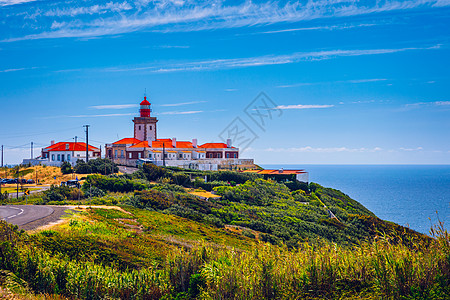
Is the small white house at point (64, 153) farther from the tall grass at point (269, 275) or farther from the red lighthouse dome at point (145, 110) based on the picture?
the tall grass at point (269, 275)

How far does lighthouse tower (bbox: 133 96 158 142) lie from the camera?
7206cm

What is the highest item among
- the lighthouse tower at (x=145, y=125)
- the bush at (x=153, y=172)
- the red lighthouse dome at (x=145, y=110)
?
the red lighthouse dome at (x=145, y=110)

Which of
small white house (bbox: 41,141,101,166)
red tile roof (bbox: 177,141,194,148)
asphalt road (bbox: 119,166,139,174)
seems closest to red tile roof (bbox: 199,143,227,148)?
red tile roof (bbox: 177,141,194,148)

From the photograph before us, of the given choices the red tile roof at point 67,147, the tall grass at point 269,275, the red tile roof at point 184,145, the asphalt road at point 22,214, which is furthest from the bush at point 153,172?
the tall grass at point 269,275

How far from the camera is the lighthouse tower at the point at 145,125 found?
2837 inches

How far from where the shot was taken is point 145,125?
72.1m

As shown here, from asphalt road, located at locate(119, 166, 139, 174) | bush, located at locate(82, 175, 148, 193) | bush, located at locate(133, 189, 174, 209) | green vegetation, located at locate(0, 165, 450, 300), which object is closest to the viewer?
green vegetation, located at locate(0, 165, 450, 300)

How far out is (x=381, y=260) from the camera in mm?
9016

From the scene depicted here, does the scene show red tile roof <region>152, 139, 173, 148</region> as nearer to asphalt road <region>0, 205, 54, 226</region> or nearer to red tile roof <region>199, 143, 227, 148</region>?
red tile roof <region>199, 143, 227, 148</region>

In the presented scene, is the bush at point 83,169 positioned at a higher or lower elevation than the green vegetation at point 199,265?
higher

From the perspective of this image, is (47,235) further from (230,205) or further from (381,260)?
(230,205)

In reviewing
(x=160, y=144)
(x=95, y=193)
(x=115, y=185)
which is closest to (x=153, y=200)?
(x=95, y=193)

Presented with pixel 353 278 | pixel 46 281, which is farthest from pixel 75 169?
pixel 353 278

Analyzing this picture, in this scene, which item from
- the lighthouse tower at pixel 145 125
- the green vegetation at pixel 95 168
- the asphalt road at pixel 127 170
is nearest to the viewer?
the green vegetation at pixel 95 168
